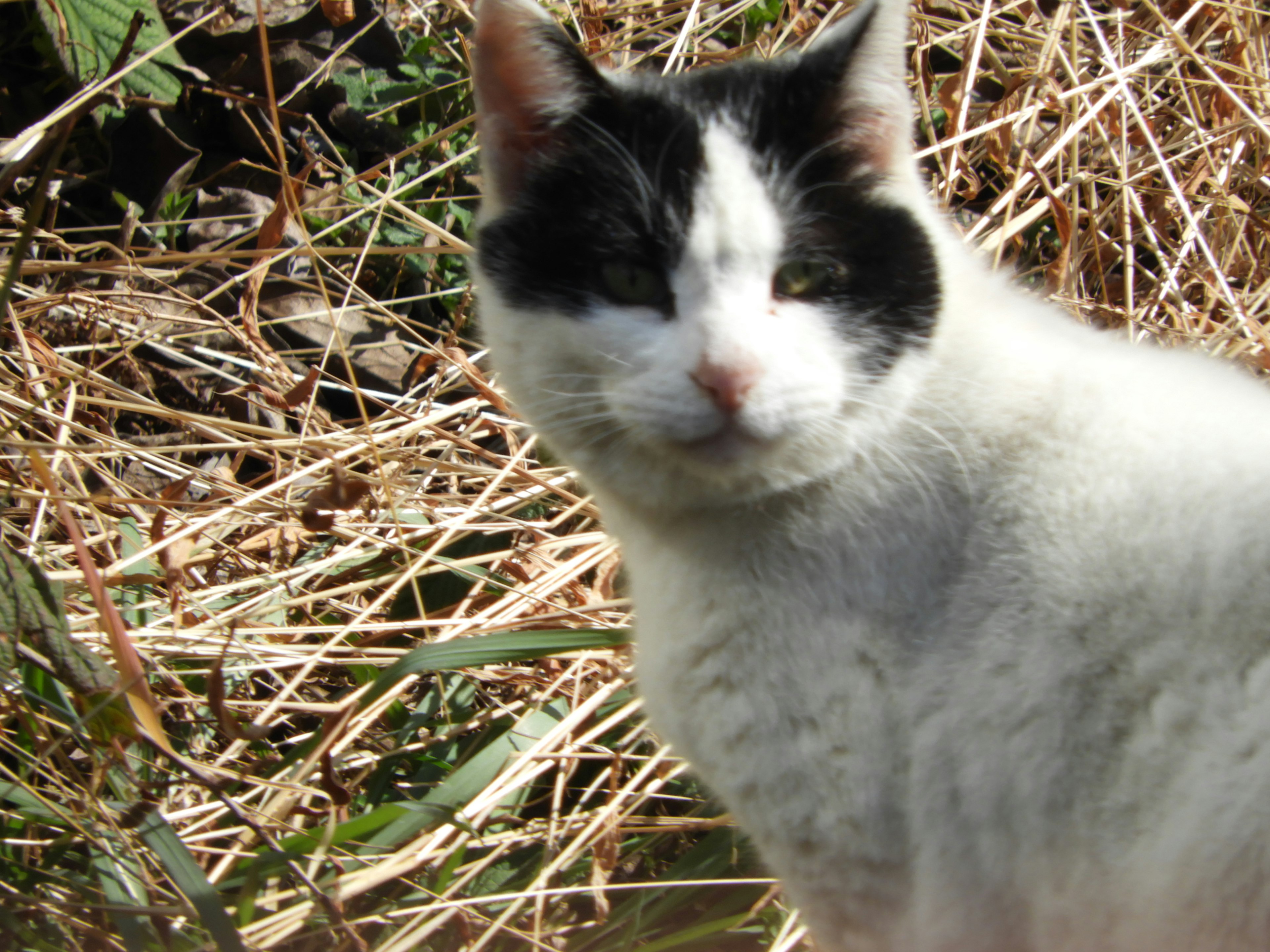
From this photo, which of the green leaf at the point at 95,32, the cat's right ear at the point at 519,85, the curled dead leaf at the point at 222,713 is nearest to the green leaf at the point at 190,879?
the curled dead leaf at the point at 222,713

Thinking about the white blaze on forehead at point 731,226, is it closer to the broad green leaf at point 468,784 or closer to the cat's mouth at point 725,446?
the cat's mouth at point 725,446

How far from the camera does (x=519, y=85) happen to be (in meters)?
0.85

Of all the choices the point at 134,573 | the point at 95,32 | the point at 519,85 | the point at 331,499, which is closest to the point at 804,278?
the point at 519,85

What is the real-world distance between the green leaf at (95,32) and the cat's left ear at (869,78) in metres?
1.34

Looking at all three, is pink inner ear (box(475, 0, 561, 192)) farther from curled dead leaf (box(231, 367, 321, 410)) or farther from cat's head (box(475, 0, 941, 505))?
curled dead leaf (box(231, 367, 321, 410))

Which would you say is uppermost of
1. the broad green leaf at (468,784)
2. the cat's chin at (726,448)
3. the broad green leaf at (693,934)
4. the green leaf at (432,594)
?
the cat's chin at (726,448)

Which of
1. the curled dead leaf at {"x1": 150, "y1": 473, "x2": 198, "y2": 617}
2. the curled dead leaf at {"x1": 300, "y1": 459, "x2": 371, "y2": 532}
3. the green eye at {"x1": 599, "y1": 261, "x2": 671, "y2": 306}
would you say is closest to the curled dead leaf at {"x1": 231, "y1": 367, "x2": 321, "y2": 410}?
the curled dead leaf at {"x1": 150, "y1": 473, "x2": 198, "y2": 617}

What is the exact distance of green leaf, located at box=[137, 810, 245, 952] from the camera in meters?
0.84

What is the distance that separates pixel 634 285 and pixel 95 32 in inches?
56.8

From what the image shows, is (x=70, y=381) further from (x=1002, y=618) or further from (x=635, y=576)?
(x=1002, y=618)

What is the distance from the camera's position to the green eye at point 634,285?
79cm

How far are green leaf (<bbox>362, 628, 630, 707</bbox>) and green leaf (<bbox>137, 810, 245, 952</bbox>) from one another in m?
0.23

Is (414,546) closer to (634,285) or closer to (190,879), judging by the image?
(190,879)

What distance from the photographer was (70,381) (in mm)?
1515
